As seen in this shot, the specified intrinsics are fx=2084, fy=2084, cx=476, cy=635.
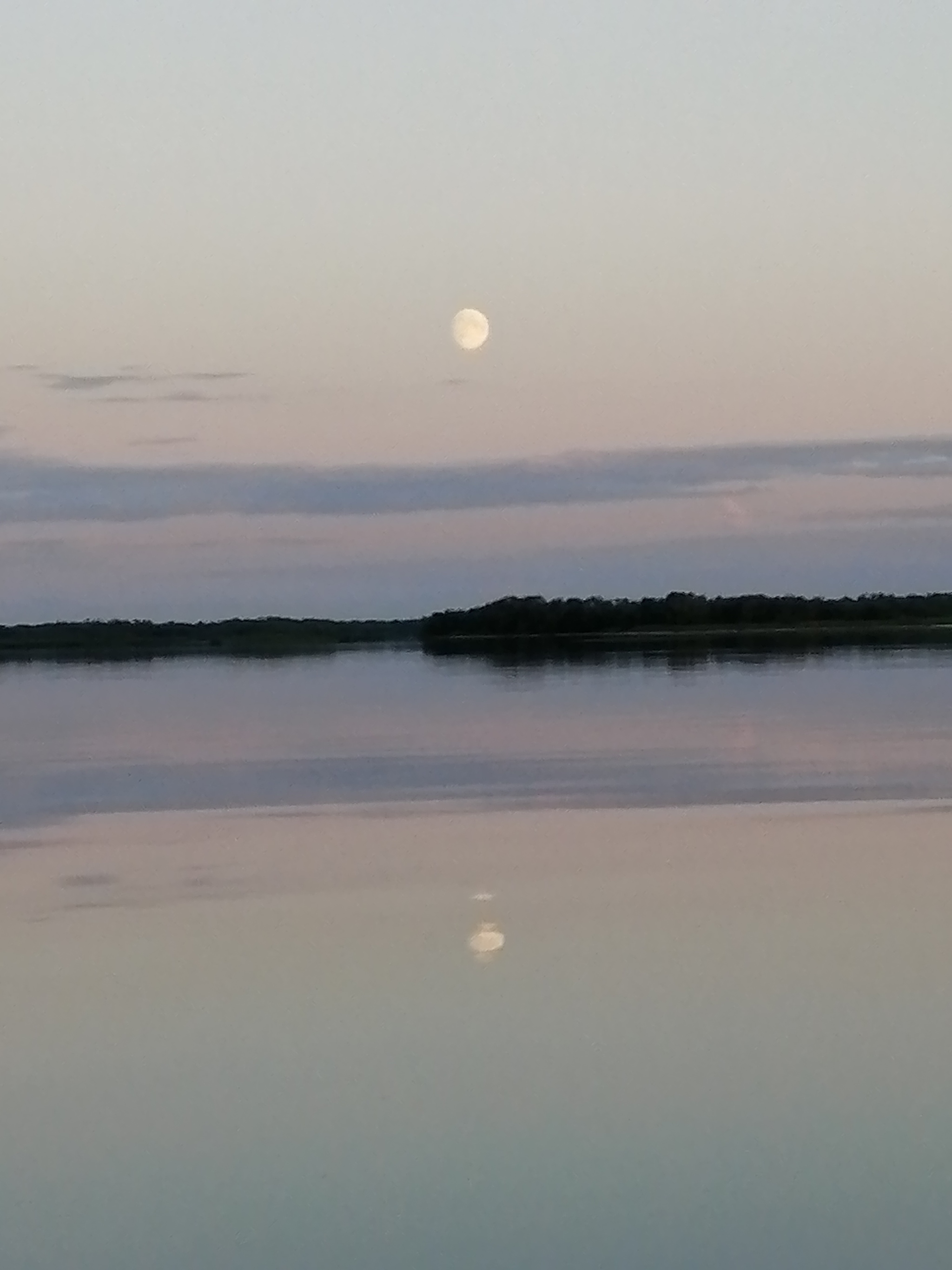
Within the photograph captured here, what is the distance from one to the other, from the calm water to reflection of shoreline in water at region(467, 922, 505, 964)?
0.11ft

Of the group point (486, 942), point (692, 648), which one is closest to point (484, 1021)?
point (486, 942)

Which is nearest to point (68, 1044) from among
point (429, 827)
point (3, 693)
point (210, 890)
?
point (210, 890)

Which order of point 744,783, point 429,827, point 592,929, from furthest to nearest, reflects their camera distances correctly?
point 744,783, point 429,827, point 592,929

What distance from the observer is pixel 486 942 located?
10594 mm

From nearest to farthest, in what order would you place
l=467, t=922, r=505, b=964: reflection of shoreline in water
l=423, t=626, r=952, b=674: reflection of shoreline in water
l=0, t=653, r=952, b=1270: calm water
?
1. l=0, t=653, r=952, b=1270: calm water
2. l=467, t=922, r=505, b=964: reflection of shoreline in water
3. l=423, t=626, r=952, b=674: reflection of shoreline in water

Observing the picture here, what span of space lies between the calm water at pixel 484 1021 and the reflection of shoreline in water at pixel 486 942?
3 centimetres

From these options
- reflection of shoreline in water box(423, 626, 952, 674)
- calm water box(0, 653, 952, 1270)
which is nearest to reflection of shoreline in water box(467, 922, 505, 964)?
calm water box(0, 653, 952, 1270)

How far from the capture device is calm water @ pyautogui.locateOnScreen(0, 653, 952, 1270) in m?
6.57

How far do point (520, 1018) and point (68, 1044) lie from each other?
1.93 metres

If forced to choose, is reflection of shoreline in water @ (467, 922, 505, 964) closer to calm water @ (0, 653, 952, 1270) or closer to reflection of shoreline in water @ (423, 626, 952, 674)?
calm water @ (0, 653, 952, 1270)

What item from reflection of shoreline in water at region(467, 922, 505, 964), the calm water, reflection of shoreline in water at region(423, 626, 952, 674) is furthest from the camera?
reflection of shoreline in water at region(423, 626, 952, 674)

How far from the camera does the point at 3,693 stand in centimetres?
4409

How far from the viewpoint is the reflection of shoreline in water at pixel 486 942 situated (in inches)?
404

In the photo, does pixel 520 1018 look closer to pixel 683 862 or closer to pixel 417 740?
pixel 683 862
